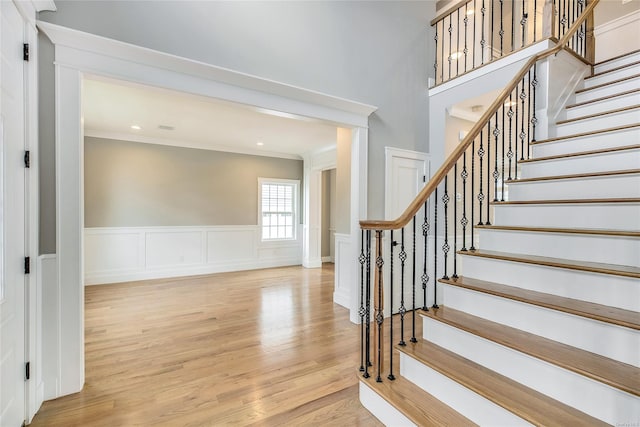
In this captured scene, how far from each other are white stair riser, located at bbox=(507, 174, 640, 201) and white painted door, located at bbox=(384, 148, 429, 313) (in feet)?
4.08

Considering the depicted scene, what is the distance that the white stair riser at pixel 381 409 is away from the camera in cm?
161

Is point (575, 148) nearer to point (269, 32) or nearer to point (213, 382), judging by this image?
point (269, 32)

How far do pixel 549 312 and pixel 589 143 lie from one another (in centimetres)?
177

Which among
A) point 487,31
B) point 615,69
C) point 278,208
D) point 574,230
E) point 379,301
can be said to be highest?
point 487,31

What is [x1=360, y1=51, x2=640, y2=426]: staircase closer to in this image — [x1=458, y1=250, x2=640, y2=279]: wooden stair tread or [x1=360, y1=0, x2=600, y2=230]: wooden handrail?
[x1=458, y1=250, x2=640, y2=279]: wooden stair tread

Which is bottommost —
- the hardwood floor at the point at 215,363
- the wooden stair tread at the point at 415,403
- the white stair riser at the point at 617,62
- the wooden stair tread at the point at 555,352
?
the hardwood floor at the point at 215,363

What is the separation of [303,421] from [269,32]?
323cm

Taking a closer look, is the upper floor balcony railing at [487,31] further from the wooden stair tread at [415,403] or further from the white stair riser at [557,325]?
the wooden stair tread at [415,403]

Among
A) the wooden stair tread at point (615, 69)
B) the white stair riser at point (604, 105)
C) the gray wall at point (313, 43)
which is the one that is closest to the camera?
the gray wall at point (313, 43)

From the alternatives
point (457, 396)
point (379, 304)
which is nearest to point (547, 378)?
point (457, 396)

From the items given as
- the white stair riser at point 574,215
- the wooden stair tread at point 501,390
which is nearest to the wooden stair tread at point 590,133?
the white stair riser at point 574,215

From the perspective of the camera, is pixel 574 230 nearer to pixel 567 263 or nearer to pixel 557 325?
pixel 567 263

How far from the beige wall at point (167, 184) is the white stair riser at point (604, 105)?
203 inches

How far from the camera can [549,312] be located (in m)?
1.57
